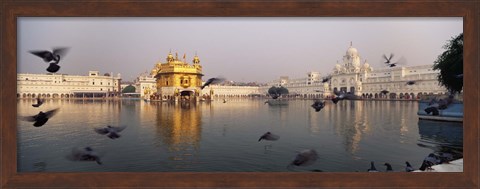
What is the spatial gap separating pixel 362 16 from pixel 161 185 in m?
2.10

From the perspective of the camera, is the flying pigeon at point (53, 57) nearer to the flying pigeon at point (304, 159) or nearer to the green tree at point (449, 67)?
the flying pigeon at point (304, 159)

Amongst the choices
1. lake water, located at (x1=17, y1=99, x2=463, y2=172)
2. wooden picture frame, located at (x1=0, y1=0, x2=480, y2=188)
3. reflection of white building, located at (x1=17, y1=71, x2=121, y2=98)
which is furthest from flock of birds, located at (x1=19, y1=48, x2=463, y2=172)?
wooden picture frame, located at (x1=0, y1=0, x2=480, y2=188)

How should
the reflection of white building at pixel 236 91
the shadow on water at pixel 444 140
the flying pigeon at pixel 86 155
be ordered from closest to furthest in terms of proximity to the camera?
1. the flying pigeon at pixel 86 155
2. the shadow on water at pixel 444 140
3. the reflection of white building at pixel 236 91

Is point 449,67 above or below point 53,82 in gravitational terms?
above

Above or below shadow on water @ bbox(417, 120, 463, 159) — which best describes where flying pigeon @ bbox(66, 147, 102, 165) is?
above

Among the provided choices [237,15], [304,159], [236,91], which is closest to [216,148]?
[304,159]

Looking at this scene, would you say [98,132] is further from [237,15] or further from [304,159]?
[304,159]

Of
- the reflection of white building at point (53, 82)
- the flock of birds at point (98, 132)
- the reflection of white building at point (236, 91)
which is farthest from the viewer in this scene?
the reflection of white building at point (236, 91)

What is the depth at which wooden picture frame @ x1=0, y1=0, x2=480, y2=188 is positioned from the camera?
231cm

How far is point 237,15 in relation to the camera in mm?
2344

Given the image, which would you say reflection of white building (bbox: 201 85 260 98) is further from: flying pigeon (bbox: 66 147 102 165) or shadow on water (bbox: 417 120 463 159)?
flying pigeon (bbox: 66 147 102 165)

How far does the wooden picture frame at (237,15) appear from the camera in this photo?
231 centimetres

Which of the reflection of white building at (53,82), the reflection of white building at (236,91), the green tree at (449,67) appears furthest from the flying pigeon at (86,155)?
the green tree at (449,67)

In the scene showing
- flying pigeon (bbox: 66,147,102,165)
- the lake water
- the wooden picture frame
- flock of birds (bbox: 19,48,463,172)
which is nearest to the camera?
the wooden picture frame
